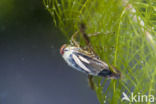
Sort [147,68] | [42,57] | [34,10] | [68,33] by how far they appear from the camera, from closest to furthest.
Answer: [147,68]
[68,33]
[34,10]
[42,57]

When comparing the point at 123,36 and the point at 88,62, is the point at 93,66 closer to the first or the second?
the point at 88,62

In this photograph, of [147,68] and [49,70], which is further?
[49,70]

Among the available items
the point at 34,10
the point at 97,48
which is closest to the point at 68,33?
the point at 97,48

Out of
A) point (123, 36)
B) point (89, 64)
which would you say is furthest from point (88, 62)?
point (123, 36)

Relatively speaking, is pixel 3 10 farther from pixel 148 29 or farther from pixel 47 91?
pixel 148 29
